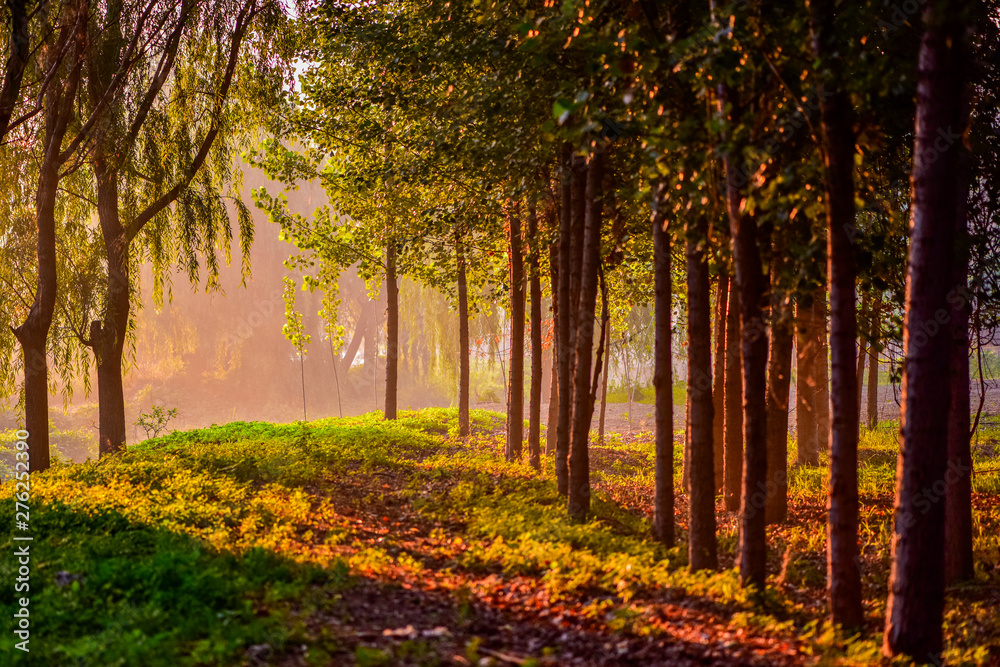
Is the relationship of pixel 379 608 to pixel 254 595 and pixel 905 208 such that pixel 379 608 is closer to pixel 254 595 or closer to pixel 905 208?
pixel 254 595

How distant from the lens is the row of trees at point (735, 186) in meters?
4.74

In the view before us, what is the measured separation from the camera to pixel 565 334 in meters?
11.1

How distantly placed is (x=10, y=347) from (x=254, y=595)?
39.9 ft

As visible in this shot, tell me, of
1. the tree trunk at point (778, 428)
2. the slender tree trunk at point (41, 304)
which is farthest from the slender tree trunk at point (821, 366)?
Result: the slender tree trunk at point (41, 304)

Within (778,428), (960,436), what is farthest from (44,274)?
(960,436)

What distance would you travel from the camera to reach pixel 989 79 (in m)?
8.25

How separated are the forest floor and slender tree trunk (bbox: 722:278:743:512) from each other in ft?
2.85

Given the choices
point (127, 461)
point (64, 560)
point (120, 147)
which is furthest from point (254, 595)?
point (120, 147)

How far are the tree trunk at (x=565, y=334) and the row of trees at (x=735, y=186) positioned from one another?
0.16 ft

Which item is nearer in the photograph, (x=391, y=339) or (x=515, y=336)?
(x=515, y=336)

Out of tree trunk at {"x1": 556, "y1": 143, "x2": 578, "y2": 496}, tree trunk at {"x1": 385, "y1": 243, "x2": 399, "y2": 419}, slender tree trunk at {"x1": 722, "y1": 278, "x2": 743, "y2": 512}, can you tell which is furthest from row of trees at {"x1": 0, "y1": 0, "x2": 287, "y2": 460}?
slender tree trunk at {"x1": 722, "y1": 278, "x2": 743, "y2": 512}

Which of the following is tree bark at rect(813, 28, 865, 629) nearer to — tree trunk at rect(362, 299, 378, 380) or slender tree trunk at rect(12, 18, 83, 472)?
slender tree trunk at rect(12, 18, 83, 472)

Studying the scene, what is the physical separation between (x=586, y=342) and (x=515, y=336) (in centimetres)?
510

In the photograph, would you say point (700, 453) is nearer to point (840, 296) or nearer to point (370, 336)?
point (840, 296)
